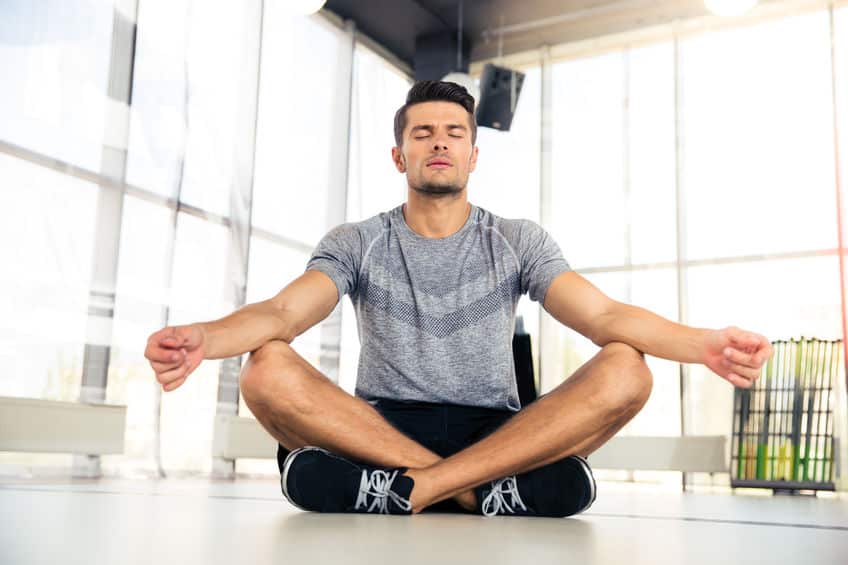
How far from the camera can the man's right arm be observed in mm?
1538

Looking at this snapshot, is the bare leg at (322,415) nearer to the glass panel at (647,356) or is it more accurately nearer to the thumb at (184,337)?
the thumb at (184,337)

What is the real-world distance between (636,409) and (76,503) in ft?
3.66

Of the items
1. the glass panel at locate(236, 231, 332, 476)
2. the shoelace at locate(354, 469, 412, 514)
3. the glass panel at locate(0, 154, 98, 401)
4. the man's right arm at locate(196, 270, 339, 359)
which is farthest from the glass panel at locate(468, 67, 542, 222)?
the shoelace at locate(354, 469, 412, 514)

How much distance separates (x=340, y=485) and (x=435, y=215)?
0.72 metres

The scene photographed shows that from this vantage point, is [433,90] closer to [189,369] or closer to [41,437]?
[189,369]

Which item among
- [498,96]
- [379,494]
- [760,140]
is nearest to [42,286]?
[379,494]

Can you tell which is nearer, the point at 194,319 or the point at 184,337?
the point at 184,337

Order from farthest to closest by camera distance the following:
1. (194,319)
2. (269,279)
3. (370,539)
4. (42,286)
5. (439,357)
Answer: (269,279) → (194,319) → (42,286) → (439,357) → (370,539)

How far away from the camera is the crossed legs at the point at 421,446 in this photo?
1.55 m

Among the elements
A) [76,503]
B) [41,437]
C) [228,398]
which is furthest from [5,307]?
[76,503]

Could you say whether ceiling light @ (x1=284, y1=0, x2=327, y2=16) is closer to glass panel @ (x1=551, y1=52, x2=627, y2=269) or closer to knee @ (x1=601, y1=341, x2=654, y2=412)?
glass panel @ (x1=551, y1=52, x2=627, y2=269)

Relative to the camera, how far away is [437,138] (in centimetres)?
199

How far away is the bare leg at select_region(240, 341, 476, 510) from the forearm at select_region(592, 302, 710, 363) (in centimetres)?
42

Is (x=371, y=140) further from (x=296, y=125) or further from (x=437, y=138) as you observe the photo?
(x=437, y=138)
